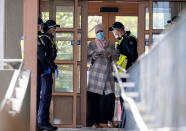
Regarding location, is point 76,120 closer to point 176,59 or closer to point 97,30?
point 97,30

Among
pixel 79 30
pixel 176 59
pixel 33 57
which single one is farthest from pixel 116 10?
pixel 176 59

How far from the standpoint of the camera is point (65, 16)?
7641 mm

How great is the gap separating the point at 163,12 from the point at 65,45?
165cm

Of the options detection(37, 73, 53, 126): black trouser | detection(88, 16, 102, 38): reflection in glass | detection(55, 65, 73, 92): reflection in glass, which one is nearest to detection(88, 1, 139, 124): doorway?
detection(88, 16, 102, 38): reflection in glass

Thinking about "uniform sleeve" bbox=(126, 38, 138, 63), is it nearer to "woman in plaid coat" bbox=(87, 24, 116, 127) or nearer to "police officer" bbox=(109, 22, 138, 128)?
"police officer" bbox=(109, 22, 138, 128)

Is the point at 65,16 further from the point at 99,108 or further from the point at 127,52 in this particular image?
the point at 99,108

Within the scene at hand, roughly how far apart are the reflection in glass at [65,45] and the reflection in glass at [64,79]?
0.16 meters

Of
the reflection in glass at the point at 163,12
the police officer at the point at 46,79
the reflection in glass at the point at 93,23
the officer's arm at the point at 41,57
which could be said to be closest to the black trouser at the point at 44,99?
the police officer at the point at 46,79

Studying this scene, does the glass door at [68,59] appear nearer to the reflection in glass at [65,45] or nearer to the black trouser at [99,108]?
the reflection in glass at [65,45]

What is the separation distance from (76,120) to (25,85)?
6.63 ft

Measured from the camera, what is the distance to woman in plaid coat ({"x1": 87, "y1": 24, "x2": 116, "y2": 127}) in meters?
7.63

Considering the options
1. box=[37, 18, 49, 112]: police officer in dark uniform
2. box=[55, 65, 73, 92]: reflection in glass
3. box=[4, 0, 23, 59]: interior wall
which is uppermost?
box=[4, 0, 23, 59]: interior wall

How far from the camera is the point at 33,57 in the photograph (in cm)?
634

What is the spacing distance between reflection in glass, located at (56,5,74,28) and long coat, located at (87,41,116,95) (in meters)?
0.48
